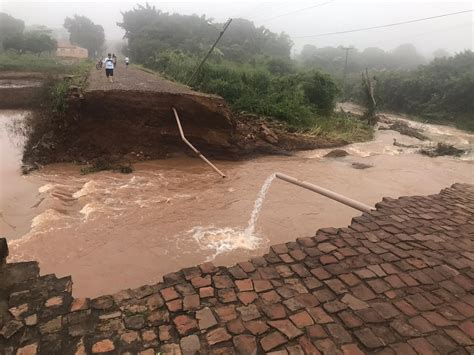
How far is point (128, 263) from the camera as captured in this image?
5.55 meters

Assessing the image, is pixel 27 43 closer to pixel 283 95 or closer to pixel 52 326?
pixel 283 95

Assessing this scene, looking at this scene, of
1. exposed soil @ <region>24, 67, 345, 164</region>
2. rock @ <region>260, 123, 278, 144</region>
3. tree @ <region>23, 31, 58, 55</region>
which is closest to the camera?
exposed soil @ <region>24, 67, 345, 164</region>

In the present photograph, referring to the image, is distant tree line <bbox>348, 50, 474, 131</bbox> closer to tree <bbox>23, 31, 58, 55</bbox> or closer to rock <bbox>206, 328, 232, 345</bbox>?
rock <bbox>206, 328, 232, 345</bbox>

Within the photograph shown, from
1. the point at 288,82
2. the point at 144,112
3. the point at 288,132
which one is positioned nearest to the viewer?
the point at 144,112

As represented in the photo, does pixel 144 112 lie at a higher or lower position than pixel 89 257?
higher

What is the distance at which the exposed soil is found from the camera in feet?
33.3

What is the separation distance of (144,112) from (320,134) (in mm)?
8052

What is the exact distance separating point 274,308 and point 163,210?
5.36m

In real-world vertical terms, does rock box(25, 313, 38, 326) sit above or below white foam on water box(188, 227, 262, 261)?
above

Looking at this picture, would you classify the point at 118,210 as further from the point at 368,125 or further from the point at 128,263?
the point at 368,125

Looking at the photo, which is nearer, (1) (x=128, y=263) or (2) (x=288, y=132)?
(1) (x=128, y=263)

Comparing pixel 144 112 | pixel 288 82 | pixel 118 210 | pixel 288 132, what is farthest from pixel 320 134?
pixel 118 210

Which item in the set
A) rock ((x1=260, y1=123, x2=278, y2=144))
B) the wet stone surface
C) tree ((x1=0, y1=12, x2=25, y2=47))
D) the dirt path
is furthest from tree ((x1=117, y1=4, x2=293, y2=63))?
the wet stone surface

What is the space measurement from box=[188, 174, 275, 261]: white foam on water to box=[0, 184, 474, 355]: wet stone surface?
290 cm
